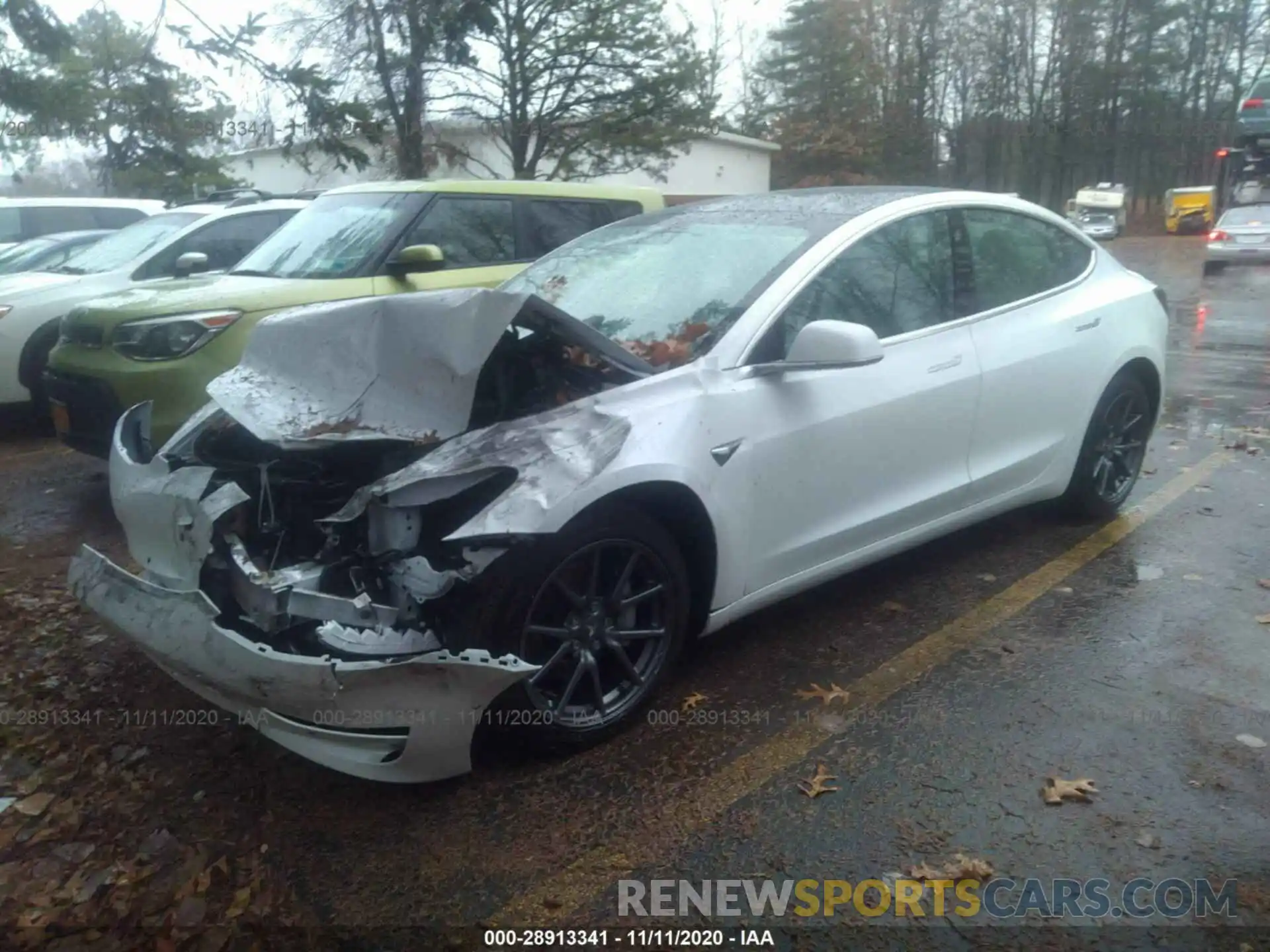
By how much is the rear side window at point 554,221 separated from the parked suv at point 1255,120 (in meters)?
26.7

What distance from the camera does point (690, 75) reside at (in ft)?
73.4

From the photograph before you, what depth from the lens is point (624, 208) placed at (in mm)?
7598

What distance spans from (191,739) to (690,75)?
21.3 metres

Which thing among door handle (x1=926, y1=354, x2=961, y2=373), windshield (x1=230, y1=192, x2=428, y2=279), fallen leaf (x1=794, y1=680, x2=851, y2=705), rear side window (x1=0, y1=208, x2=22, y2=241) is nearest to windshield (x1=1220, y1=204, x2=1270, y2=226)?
windshield (x1=230, y1=192, x2=428, y2=279)

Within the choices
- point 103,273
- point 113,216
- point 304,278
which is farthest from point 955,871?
point 113,216

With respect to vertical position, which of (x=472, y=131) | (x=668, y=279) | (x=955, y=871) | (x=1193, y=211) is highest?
(x=472, y=131)

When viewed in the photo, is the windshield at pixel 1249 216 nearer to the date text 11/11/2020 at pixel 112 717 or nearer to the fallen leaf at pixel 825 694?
the fallen leaf at pixel 825 694

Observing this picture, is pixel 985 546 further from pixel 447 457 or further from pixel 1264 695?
pixel 447 457

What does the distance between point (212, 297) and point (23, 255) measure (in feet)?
18.5

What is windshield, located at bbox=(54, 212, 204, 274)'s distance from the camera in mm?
8602

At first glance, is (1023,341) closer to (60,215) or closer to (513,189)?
(513,189)

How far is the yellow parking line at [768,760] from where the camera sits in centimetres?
270

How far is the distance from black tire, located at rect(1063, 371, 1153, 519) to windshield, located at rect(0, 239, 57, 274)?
8867 millimetres

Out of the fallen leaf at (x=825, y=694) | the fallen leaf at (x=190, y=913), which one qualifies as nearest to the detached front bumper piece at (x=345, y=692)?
the fallen leaf at (x=190, y=913)
